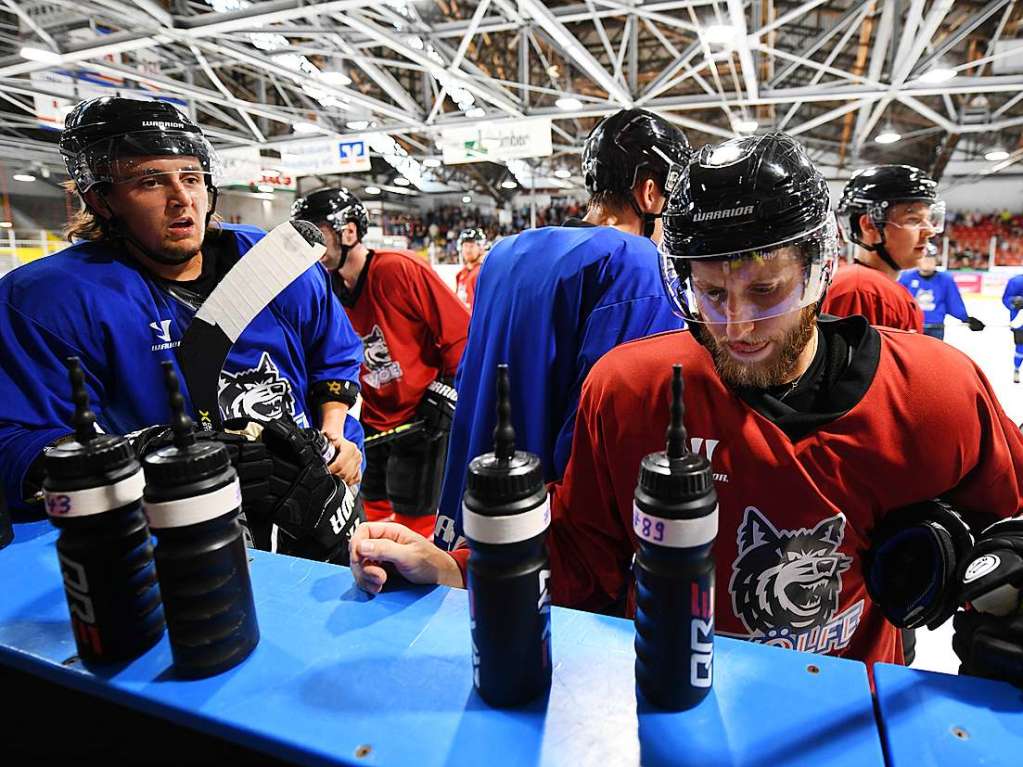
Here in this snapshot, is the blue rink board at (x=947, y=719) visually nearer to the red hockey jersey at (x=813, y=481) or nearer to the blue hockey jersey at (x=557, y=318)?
the red hockey jersey at (x=813, y=481)

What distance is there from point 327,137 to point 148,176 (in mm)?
10753

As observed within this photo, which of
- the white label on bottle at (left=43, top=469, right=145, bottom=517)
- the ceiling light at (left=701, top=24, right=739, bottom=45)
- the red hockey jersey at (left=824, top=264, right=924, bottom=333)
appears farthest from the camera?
the ceiling light at (left=701, top=24, right=739, bottom=45)

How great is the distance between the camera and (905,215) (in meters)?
2.85

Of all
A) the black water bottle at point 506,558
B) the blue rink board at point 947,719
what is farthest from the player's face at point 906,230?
the black water bottle at point 506,558

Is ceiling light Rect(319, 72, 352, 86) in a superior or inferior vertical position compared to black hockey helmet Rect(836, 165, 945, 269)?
superior

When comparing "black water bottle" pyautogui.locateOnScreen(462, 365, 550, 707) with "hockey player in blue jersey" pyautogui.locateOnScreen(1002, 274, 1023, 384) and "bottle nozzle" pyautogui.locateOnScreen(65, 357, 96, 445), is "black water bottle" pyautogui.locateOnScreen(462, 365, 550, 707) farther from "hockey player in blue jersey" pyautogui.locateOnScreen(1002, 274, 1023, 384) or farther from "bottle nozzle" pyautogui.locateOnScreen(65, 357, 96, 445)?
"hockey player in blue jersey" pyautogui.locateOnScreen(1002, 274, 1023, 384)

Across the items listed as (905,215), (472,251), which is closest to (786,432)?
(905,215)

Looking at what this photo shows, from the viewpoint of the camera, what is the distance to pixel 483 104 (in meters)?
10.4

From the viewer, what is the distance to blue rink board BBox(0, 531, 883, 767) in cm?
58

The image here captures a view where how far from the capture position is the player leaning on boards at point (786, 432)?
0.98 m

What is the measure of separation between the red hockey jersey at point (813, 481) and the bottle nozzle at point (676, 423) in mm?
468

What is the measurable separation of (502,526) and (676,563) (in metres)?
0.15

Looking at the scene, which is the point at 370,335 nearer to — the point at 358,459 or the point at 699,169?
the point at 358,459

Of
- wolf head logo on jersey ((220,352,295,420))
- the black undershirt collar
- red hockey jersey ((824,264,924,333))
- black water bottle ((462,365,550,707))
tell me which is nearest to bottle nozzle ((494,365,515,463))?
black water bottle ((462,365,550,707))
